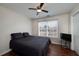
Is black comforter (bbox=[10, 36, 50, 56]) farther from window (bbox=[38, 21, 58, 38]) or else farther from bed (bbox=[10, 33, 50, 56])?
window (bbox=[38, 21, 58, 38])

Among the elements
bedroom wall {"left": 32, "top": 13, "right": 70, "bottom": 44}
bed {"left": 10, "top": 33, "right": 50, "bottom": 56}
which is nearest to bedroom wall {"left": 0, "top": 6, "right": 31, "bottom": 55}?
bed {"left": 10, "top": 33, "right": 50, "bottom": 56}

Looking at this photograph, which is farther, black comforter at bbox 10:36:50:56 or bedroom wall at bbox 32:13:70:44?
bedroom wall at bbox 32:13:70:44

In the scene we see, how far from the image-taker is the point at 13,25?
271 cm

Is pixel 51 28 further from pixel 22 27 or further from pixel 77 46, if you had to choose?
pixel 22 27

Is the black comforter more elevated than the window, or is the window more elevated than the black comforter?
the window

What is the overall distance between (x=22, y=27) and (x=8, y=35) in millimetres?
799

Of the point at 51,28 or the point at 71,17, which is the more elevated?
the point at 71,17

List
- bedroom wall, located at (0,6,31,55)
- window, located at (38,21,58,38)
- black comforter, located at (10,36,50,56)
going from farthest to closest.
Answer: window, located at (38,21,58,38)
bedroom wall, located at (0,6,31,55)
black comforter, located at (10,36,50,56)

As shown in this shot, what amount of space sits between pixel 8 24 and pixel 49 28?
1.58 m

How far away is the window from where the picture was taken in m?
2.51

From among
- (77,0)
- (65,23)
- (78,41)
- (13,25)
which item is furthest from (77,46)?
(13,25)

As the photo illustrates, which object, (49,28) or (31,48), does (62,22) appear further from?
(31,48)

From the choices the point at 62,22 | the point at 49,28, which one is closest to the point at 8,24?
the point at 49,28

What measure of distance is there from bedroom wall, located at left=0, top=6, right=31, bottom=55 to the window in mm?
661
